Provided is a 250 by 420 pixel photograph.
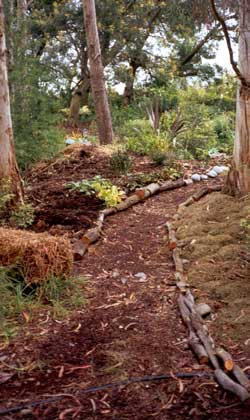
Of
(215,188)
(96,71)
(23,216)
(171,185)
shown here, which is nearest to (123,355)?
(23,216)

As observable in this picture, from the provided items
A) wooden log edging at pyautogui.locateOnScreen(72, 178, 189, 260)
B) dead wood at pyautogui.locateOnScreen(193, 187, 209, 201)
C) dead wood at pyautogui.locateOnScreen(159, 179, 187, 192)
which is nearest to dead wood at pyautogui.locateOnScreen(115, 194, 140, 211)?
wooden log edging at pyautogui.locateOnScreen(72, 178, 189, 260)

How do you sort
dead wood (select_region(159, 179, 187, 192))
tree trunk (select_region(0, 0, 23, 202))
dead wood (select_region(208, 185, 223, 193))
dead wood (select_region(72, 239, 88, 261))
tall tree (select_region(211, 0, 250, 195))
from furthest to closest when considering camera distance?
dead wood (select_region(159, 179, 187, 192)) → dead wood (select_region(208, 185, 223, 193)) → tree trunk (select_region(0, 0, 23, 202)) → tall tree (select_region(211, 0, 250, 195)) → dead wood (select_region(72, 239, 88, 261))

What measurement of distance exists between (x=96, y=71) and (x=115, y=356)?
283 inches

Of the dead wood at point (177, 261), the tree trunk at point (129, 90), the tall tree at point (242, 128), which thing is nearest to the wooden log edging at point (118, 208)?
the dead wood at point (177, 261)

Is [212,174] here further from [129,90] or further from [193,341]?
[129,90]

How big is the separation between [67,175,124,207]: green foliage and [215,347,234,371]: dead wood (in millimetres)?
3301

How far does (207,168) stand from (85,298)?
4.74m

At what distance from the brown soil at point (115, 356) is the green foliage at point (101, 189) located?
1601 mm

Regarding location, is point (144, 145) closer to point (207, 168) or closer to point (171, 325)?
point (207, 168)

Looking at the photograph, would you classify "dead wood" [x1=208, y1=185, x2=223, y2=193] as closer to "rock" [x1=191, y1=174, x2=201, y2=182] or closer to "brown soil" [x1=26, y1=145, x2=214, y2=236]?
"rock" [x1=191, y1=174, x2=201, y2=182]

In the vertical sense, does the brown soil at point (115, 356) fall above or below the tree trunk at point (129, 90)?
below

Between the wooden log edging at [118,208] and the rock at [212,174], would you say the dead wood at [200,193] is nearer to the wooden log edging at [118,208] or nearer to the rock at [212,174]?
the wooden log edging at [118,208]

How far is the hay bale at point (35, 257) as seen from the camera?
372 centimetres

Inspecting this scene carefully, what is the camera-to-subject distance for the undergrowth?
3.45 m
